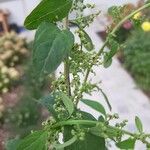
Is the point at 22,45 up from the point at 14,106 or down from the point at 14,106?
up

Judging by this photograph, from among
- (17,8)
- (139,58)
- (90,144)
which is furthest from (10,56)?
(90,144)

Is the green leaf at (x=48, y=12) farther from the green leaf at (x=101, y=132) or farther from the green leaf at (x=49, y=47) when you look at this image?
the green leaf at (x=101, y=132)

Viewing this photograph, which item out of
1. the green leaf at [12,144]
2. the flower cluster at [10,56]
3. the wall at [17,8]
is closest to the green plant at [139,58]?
the flower cluster at [10,56]

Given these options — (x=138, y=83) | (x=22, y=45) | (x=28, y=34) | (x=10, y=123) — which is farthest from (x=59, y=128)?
(x=28, y=34)

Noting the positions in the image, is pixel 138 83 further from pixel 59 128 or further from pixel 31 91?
pixel 59 128

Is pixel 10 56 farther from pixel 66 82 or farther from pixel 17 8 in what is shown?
pixel 66 82

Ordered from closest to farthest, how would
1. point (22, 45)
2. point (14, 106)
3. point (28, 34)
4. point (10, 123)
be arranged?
point (10, 123) < point (14, 106) < point (22, 45) < point (28, 34)
